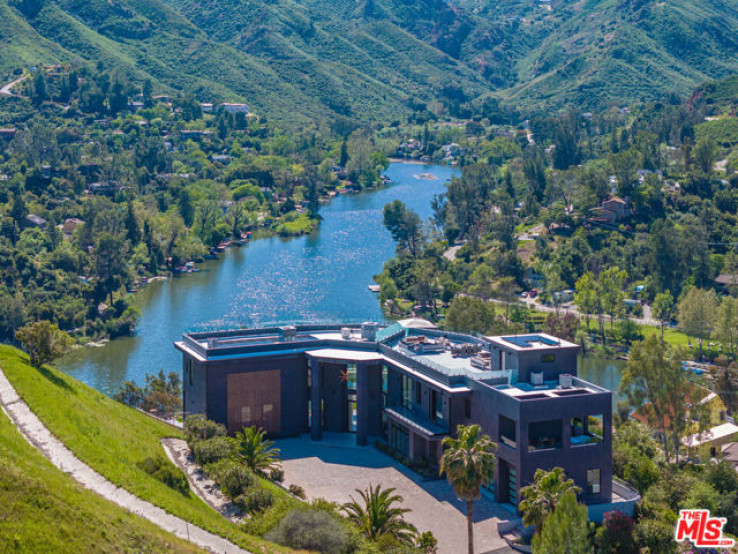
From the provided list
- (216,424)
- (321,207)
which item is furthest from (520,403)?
(321,207)

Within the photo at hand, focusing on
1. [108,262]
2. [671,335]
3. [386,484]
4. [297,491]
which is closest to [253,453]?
[297,491]

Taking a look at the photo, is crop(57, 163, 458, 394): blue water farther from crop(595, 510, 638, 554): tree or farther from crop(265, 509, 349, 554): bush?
crop(265, 509, 349, 554): bush

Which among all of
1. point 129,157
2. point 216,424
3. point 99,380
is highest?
point 129,157

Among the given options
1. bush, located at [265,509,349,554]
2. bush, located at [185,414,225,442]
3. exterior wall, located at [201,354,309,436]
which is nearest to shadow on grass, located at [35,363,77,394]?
bush, located at [185,414,225,442]

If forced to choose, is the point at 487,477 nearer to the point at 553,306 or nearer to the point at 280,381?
the point at 280,381

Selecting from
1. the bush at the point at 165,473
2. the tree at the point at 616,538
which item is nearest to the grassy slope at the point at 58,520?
the bush at the point at 165,473

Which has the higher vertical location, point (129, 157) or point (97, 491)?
point (129, 157)

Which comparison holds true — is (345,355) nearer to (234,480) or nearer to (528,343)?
(528,343)
